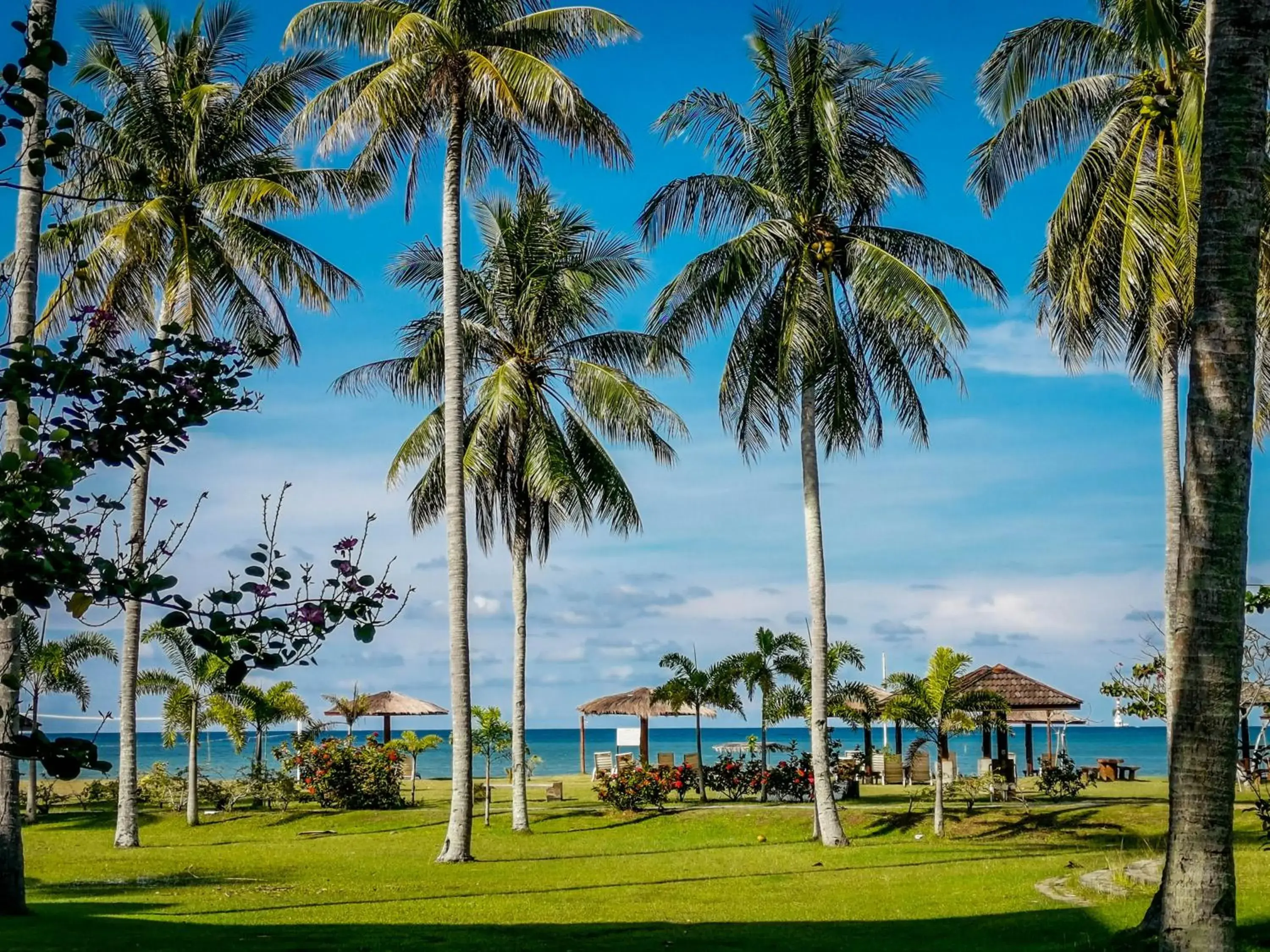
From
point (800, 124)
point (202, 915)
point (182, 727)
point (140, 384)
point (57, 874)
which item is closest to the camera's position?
point (140, 384)

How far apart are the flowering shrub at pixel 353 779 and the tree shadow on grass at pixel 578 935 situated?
54.1ft

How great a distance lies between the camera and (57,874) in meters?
18.1

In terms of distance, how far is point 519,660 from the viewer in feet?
81.6

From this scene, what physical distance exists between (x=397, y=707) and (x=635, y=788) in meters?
14.6

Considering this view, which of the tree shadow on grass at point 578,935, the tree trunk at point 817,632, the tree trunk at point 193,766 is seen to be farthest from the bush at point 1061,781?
the tree trunk at point 193,766

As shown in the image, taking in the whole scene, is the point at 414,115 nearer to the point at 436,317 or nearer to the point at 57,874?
the point at 436,317

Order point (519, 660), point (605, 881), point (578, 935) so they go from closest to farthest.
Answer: point (578, 935)
point (605, 881)
point (519, 660)

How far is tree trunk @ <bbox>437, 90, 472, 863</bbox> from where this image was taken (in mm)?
18875

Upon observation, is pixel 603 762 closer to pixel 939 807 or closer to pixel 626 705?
pixel 626 705

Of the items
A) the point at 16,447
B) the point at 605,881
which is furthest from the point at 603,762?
the point at 16,447

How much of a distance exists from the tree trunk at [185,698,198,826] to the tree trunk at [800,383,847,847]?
46.6ft

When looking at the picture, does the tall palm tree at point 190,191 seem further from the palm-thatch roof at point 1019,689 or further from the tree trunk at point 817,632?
the palm-thatch roof at point 1019,689

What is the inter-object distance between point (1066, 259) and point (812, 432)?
5.18m

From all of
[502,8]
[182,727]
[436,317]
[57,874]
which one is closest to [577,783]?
[182,727]
